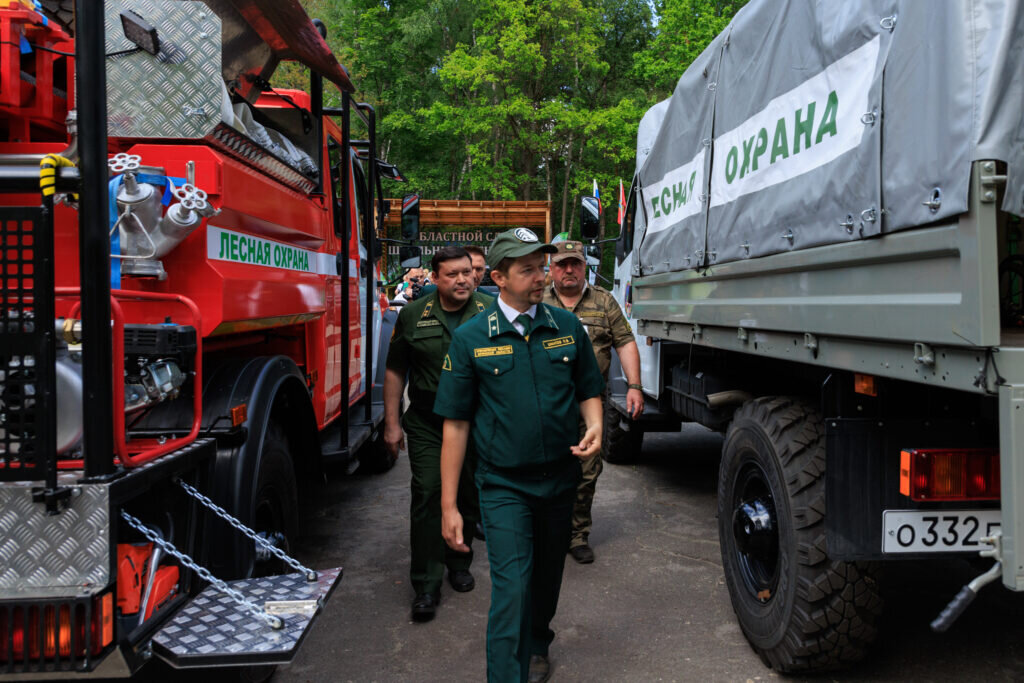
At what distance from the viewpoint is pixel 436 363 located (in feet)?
13.9

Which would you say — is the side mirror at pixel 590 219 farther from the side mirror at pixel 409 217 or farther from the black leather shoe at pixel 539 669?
the black leather shoe at pixel 539 669

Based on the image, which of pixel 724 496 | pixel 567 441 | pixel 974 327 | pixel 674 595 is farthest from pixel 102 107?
pixel 674 595

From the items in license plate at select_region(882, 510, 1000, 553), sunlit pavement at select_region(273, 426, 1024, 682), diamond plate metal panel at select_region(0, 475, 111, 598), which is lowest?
sunlit pavement at select_region(273, 426, 1024, 682)

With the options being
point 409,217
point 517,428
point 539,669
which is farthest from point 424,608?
point 409,217

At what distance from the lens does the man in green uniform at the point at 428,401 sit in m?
4.07

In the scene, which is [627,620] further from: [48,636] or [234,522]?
[48,636]

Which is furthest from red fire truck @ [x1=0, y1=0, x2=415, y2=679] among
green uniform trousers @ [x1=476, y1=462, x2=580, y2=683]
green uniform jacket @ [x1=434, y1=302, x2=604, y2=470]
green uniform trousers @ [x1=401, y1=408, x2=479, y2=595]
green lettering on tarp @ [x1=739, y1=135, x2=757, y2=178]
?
green lettering on tarp @ [x1=739, y1=135, x2=757, y2=178]

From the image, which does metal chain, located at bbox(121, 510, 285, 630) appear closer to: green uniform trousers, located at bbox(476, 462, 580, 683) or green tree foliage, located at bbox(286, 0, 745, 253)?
green uniform trousers, located at bbox(476, 462, 580, 683)

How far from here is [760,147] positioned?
345 centimetres

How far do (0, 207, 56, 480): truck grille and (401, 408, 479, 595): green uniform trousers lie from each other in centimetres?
227

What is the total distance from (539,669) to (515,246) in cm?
174

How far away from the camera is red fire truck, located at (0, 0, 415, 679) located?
77.8 inches

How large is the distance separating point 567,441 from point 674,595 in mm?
1722

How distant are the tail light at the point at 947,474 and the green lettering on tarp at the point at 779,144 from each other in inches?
50.2
